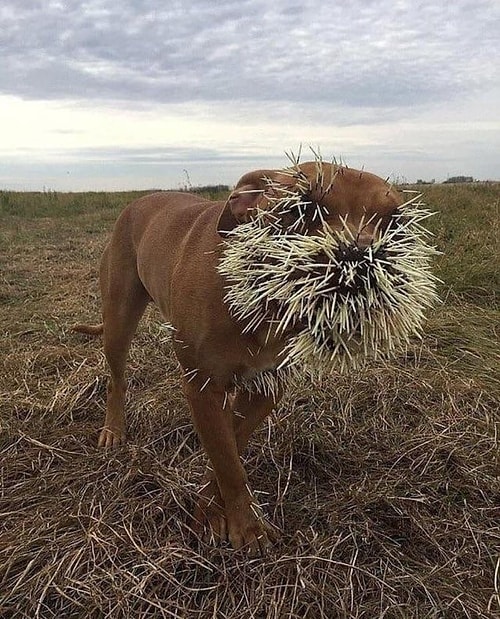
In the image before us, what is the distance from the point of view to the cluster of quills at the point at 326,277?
5.38 ft

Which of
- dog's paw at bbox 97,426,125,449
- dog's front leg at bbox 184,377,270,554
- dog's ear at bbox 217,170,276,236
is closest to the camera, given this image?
dog's ear at bbox 217,170,276,236

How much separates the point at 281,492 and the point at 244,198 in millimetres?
1420

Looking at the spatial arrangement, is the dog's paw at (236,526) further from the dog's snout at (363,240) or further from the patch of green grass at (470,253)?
the patch of green grass at (470,253)

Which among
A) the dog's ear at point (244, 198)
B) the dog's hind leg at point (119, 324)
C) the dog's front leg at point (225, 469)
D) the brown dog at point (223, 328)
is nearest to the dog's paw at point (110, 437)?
the dog's hind leg at point (119, 324)

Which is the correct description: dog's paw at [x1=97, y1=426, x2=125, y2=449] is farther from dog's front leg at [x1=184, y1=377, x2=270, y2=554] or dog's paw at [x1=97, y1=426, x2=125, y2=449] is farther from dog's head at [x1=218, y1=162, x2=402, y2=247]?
dog's head at [x1=218, y1=162, x2=402, y2=247]

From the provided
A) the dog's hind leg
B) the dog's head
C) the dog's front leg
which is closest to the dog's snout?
the dog's head

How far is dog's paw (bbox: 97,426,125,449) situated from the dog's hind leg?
0.04 m

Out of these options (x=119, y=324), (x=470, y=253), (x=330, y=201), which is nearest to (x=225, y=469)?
(x=330, y=201)

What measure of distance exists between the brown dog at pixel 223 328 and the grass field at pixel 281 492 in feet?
0.65

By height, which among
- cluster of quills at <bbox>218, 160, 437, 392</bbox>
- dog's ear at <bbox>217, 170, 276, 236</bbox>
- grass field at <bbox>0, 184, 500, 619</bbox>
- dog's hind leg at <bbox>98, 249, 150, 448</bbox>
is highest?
dog's ear at <bbox>217, 170, 276, 236</bbox>

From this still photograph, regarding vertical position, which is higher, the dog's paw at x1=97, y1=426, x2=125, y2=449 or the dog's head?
the dog's head

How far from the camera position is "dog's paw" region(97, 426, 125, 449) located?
333cm

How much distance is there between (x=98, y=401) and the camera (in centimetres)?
390

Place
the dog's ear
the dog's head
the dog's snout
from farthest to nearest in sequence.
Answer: the dog's ear → the dog's head → the dog's snout
